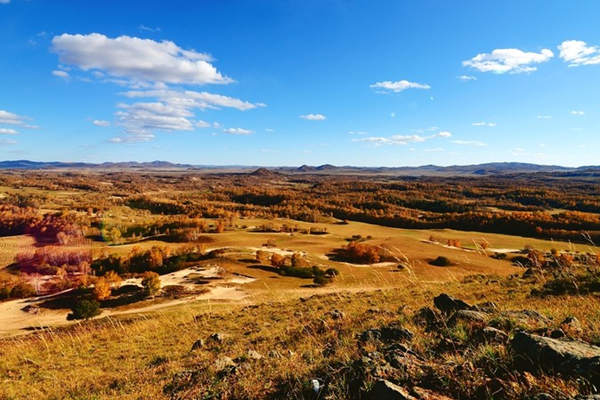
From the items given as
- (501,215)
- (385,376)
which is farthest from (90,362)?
(501,215)

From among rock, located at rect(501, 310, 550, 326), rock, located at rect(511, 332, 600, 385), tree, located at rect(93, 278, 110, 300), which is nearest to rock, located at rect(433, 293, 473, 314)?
rock, located at rect(501, 310, 550, 326)

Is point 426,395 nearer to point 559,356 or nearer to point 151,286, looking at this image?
point 559,356

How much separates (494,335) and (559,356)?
1588 millimetres

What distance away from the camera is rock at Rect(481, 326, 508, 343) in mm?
5688

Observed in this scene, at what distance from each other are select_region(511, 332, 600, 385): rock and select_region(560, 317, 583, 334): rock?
3.67 ft

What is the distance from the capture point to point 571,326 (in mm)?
5840

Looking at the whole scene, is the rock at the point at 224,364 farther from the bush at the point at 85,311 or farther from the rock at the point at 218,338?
the bush at the point at 85,311

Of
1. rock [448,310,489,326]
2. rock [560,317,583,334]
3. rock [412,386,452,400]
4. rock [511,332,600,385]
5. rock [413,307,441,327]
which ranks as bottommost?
rock [413,307,441,327]

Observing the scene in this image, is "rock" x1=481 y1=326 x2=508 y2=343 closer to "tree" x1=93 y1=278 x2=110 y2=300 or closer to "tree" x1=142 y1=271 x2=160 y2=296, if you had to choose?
"tree" x1=142 y1=271 x2=160 y2=296

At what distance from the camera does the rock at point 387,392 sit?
3.96m

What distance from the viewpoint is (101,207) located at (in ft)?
439

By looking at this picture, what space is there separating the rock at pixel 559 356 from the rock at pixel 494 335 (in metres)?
0.78

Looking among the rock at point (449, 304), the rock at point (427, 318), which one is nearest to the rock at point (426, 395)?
the rock at point (427, 318)

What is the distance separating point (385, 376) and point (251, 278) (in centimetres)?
4205
